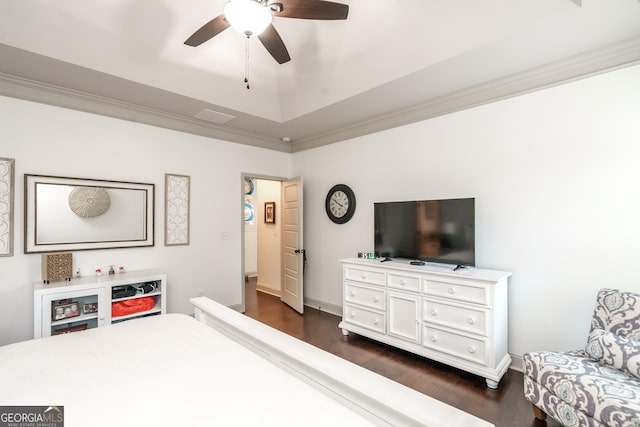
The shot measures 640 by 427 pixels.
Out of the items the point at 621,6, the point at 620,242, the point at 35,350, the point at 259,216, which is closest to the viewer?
the point at 35,350

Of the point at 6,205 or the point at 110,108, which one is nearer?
the point at 6,205

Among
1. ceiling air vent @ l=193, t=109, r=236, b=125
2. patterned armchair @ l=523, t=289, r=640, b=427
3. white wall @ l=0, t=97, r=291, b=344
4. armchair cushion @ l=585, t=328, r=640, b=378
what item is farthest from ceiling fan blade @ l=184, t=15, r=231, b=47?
armchair cushion @ l=585, t=328, r=640, b=378

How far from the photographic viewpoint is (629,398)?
5.16 ft

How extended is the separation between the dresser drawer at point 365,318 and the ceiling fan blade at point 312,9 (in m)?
2.79

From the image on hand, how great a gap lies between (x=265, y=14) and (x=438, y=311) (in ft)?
8.94

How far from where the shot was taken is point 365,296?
11.2ft

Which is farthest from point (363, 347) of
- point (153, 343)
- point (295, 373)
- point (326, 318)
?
point (153, 343)

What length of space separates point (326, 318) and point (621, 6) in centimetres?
408

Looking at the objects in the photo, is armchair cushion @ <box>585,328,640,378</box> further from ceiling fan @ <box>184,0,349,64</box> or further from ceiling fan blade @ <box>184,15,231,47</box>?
ceiling fan blade @ <box>184,15,231,47</box>

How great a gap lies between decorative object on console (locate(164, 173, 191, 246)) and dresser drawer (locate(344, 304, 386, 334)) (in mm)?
2256

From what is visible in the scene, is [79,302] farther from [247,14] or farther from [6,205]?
[247,14]

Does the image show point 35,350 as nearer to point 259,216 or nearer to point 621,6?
point 621,6

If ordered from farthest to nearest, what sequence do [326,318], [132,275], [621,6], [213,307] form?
[326,318]
[132,275]
[213,307]
[621,6]

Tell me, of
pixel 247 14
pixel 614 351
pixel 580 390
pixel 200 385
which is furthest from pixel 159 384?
pixel 614 351
